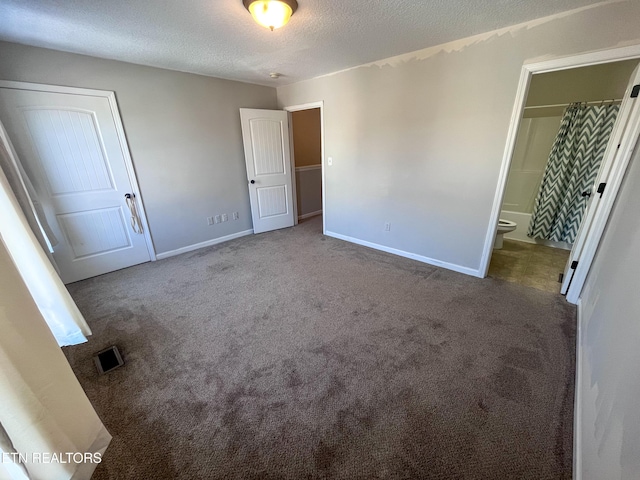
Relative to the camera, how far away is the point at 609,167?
79.7 inches

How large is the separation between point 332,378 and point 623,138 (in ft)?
9.02

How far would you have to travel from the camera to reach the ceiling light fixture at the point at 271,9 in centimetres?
162

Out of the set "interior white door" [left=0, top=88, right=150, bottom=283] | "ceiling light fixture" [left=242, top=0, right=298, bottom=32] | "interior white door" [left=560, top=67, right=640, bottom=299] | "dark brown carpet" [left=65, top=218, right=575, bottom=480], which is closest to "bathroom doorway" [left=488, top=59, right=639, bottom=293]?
"interior white door" [left=560, top=67, right=640, bottom=299]

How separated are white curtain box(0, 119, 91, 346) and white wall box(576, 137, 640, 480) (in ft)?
7.59

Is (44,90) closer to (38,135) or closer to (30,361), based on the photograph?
(38,135)

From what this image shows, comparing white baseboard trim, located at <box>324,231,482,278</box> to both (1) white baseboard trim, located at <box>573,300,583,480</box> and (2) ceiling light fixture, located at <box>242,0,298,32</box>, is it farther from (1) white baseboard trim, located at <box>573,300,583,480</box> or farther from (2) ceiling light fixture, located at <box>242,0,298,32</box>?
(2) ceiling light fixture, located at <box>242,0,298,32</box>

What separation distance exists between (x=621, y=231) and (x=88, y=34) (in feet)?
13.6

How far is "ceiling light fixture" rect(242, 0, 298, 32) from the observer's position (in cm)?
162

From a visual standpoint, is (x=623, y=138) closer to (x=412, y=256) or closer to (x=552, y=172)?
(x=552, y=172)

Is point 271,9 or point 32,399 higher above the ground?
point 271,9

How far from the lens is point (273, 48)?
2.49m

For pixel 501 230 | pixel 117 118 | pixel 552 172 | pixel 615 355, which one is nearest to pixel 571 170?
pixel 552 172

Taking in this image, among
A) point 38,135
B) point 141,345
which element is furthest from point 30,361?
point 38,135

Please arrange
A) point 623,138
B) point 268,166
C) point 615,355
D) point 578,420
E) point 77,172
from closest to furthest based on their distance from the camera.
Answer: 1. point 615,355
2. point 578,420
3. point 623,138
4. point 77,172
5. point 268,166
